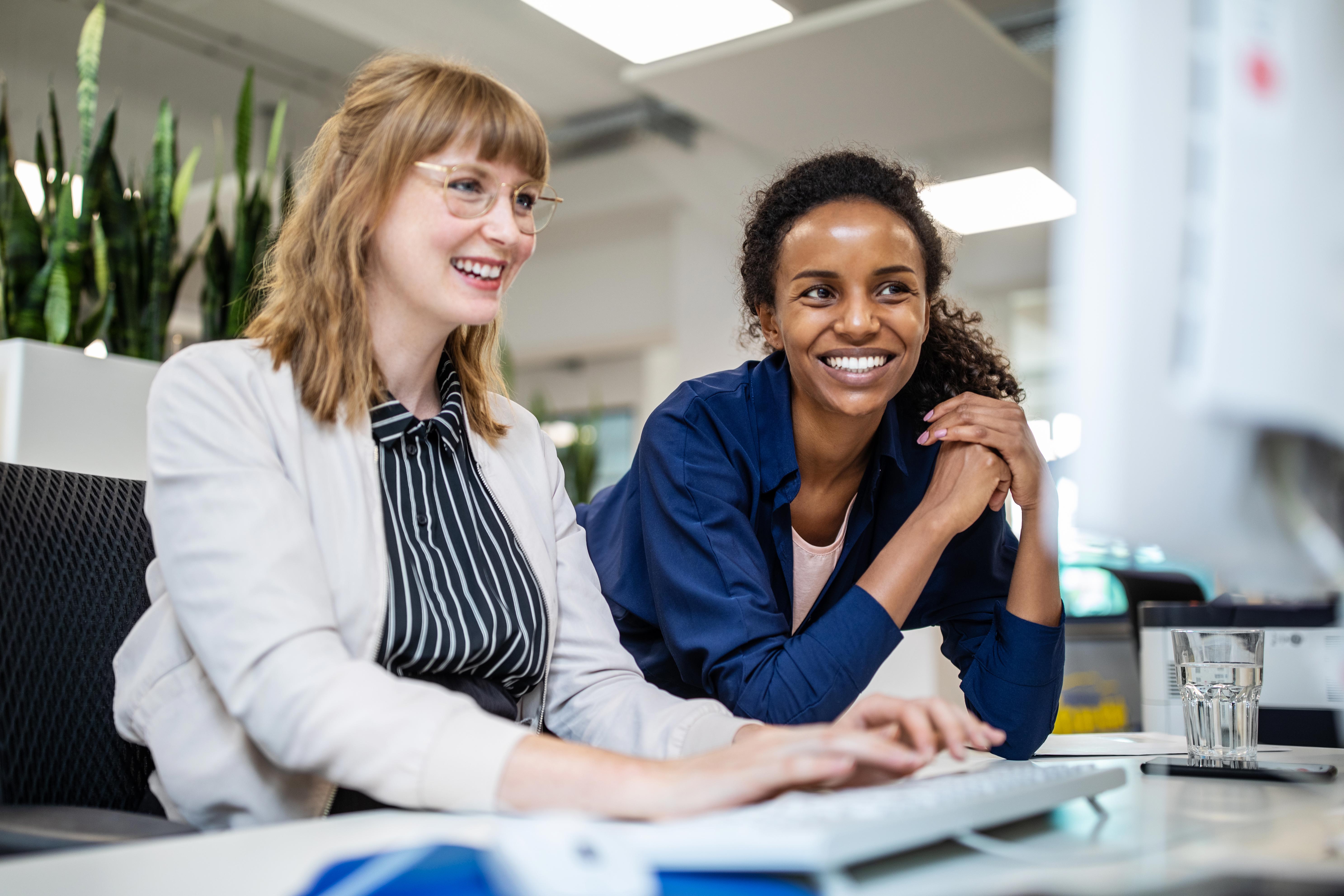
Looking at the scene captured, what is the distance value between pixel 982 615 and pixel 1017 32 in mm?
3564

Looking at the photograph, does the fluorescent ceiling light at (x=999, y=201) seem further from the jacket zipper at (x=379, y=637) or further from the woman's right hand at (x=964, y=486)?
the jacket zipper at (x=379, y=637)

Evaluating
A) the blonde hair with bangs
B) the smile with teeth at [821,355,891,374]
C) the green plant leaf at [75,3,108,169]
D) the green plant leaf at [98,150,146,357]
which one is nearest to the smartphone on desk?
the smile with teeth at [821,355,891,374]

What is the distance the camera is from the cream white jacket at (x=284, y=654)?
721 mm

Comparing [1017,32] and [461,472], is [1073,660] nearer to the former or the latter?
[461,472]

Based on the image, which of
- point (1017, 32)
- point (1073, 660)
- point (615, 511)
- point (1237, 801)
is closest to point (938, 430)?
point (615, 511)

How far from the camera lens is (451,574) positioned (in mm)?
988

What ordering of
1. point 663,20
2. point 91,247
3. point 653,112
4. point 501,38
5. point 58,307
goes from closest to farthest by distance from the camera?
1. point 58,307
2. point 91,247
3. point 663,20
4. point 501,38
5. point 653,112

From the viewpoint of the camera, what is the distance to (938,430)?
4.43 ft

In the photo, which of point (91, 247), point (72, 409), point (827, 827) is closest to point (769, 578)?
point (827, 827)

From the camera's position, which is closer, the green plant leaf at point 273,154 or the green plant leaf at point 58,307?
the green plant leaf at point 58,307

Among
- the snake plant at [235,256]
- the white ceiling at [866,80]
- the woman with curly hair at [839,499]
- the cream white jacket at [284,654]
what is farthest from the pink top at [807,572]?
the white ceiling at [866,80]

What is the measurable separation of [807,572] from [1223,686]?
0.50m

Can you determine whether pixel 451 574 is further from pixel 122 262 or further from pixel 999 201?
pixel 999 201

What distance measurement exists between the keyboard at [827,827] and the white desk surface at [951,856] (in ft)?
0.06
